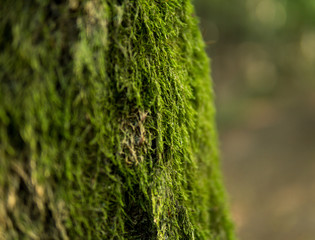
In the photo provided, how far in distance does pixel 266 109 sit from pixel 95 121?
12056mm

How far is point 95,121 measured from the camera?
77 cm

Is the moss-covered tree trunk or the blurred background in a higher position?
the moss-covered tree trunk

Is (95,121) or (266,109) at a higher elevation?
(95,121)

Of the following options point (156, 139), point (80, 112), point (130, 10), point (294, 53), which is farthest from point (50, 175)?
point (294, 53)

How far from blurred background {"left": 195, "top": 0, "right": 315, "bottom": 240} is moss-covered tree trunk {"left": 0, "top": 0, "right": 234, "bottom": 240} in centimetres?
519

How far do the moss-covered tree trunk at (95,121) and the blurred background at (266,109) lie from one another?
519cm

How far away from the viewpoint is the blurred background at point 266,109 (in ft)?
20.5

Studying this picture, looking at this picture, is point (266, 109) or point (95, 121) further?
point (266, 109)

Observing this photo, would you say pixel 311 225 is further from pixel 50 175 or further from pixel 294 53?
pixel 294 53

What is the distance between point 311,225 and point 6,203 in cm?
606

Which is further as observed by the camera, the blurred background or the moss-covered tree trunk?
the blurred background

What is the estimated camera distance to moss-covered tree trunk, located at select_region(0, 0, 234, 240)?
0.65 m

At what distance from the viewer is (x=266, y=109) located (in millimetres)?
11930

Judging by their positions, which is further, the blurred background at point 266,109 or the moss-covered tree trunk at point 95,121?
the blurred background at point 266,109
